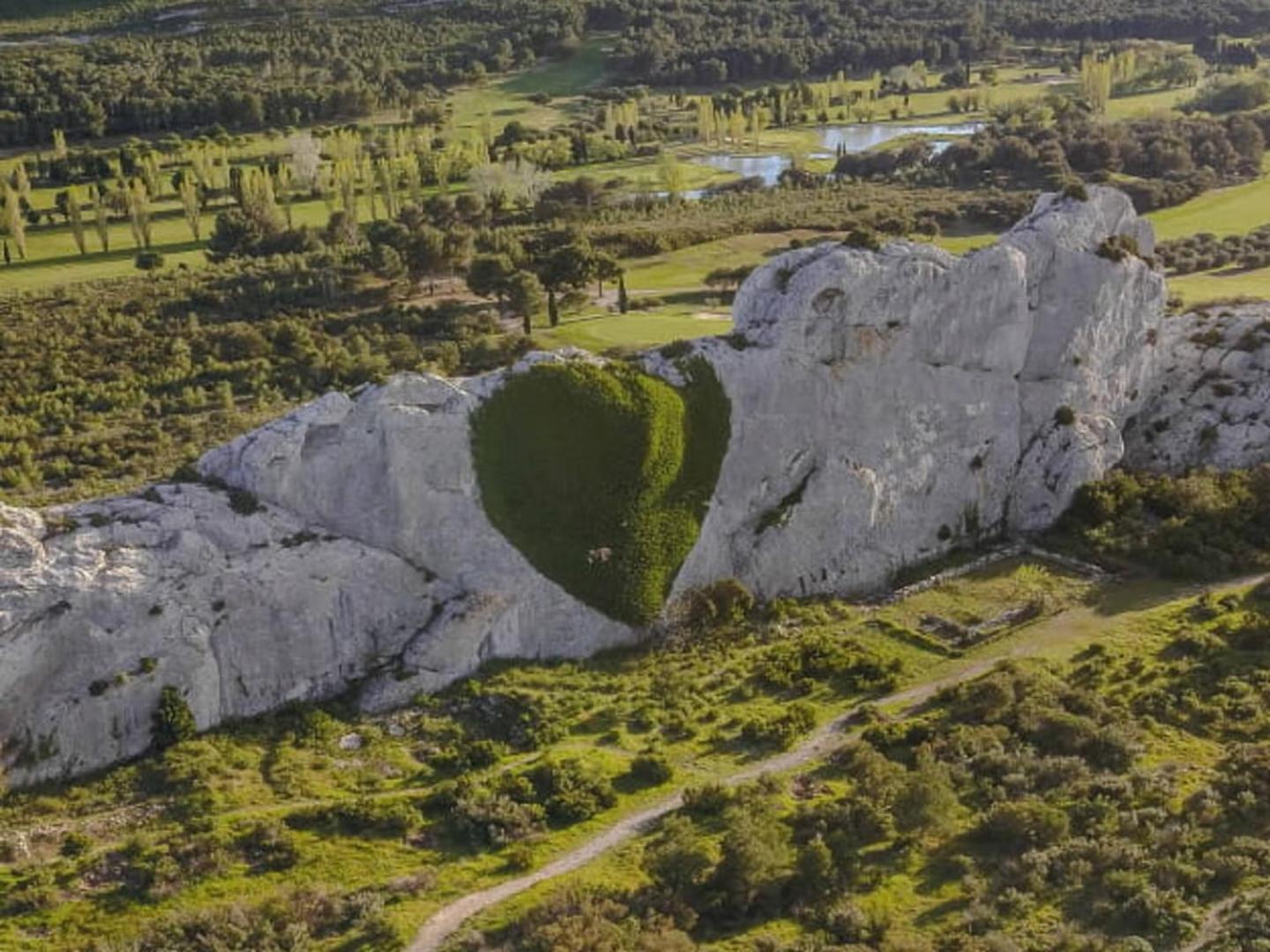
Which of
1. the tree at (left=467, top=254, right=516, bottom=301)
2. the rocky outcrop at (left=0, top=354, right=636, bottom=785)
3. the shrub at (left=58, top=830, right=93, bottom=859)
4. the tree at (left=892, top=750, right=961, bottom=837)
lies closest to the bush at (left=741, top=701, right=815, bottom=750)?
the tree at (left=892, top=750, right=961, bottom=837)

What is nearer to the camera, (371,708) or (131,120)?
(371,708)

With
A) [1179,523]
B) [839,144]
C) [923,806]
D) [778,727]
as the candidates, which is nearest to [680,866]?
[923,806]

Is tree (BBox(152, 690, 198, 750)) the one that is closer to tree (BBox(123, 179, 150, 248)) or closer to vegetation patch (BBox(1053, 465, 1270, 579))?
vegetation patch (BBox(1053, 465, 1270, 579))

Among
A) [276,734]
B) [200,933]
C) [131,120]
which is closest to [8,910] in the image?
[200,933]

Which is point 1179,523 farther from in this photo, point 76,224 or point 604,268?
point 76,224

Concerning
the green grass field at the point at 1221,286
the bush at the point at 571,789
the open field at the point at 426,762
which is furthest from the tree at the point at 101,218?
the bush at the point at 571,789

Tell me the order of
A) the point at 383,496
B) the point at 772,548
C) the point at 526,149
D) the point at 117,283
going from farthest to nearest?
the point at 526,149, the point at 117,283, the point at 772,548, the point at 383,496

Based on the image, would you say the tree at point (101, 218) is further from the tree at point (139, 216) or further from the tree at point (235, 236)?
the tree at point (235, 236)

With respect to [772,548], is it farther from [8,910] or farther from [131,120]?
[131,120]
